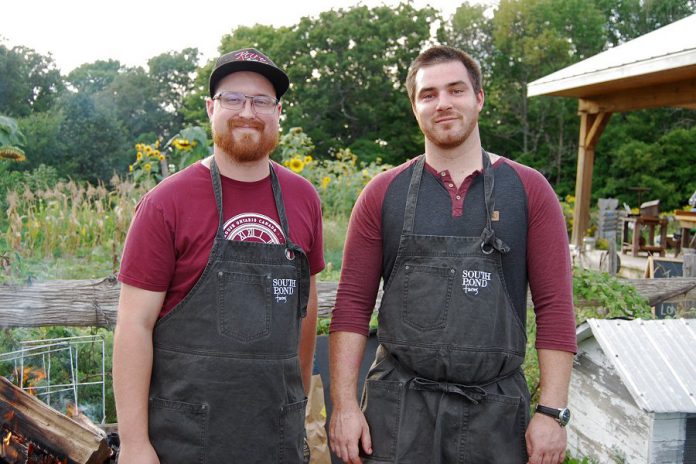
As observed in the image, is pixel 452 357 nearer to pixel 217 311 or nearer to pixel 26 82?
→ pixel 217 311

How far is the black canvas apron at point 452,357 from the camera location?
217cm

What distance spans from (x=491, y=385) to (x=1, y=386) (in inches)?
80.6

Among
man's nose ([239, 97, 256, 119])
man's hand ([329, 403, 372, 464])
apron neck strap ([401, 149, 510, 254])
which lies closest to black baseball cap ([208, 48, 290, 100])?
man's nose ([239, 97, 256, 119])

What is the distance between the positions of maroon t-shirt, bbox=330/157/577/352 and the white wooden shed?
939 millimetres

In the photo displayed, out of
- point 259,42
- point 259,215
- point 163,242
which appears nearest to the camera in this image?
point 163,242

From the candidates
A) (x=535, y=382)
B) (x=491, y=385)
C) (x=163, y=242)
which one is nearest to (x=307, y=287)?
(x=163, y=242)

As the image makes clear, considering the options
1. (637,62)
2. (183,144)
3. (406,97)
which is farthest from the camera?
(406,97)

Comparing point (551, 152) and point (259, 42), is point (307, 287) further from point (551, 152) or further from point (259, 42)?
point (259, 42)

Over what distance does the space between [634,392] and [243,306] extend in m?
1.77

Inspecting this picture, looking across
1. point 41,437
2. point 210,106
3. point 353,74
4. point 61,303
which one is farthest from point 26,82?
point 210,106

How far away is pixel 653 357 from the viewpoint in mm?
3088

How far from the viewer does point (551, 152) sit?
26.7m

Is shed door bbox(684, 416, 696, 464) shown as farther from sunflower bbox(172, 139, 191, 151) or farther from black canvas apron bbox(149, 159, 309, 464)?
sunflower bbox(172, 139, 191, 151)

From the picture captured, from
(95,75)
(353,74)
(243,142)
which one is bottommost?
(243,142)
